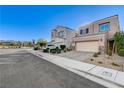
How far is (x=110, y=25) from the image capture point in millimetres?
18828

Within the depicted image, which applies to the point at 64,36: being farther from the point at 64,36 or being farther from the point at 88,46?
the point at 88,46

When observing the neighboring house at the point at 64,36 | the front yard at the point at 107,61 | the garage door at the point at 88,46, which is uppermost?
the neighboring house at the point at 64,36

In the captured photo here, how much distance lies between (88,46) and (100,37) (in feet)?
10.1

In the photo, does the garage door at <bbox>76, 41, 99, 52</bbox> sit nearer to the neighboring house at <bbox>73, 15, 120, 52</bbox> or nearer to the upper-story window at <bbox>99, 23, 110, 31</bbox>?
the neighboring house at <bbox>73, 15, 120, 52</bbox>

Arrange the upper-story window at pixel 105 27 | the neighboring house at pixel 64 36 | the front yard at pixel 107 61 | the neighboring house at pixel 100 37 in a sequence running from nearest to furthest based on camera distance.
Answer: the front yard at pixel 107 61, the neighboring house at pixel 100 37, the upper-story window at pixel 105 27, the neighboring house at pixel 64 36

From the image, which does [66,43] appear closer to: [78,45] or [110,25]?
[78,45]

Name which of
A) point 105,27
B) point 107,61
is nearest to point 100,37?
point 105,27

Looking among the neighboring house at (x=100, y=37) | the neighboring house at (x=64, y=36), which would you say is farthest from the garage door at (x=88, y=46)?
the neighboring house at (x=64, y=36)

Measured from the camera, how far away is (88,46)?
19.8 m

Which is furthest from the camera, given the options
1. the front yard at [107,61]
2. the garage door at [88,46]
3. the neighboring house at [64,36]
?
the neighboring house at [64,36]

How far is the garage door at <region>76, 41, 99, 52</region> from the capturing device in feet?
60.0

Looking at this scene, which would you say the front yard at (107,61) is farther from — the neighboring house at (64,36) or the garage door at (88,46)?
the neighboring house at (64,36)

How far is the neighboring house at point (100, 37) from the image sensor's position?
17.4 m
